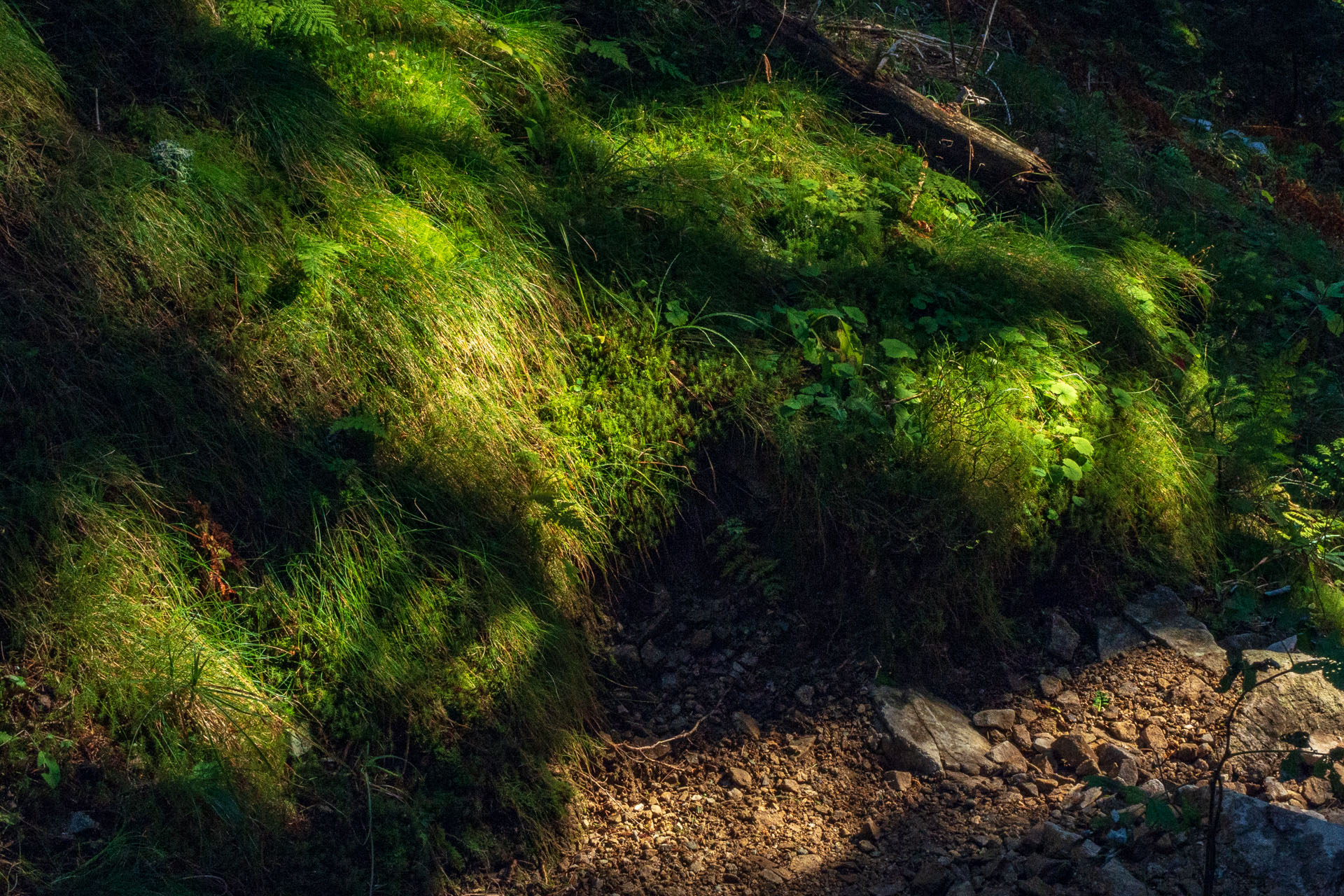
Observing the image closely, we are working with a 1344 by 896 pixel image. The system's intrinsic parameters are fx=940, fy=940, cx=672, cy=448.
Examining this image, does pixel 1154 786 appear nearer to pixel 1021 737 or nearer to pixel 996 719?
pixel 1021 737

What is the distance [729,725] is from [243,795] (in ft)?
5.98

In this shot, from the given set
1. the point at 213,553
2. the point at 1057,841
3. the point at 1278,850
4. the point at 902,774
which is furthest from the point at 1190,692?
the point at 213,553

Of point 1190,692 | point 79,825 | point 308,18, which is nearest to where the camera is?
point 79,825

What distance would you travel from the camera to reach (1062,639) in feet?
13.7

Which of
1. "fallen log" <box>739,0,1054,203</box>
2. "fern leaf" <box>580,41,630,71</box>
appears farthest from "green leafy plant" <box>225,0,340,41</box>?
"fallen log" <box>739,0,1054,203</box>

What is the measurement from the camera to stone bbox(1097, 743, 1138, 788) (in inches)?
138

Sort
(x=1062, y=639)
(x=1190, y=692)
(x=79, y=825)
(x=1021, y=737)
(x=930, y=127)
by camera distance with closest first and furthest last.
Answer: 1. (x=79, y=825)
2. (x=1021, y=737)
3. (x=1190, y=692)
4. (x=1062, y=639)
5. (x=930, y=127)

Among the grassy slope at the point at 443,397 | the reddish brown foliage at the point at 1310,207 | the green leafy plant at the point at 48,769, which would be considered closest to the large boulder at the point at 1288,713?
the grassy slope at the point at 443,397

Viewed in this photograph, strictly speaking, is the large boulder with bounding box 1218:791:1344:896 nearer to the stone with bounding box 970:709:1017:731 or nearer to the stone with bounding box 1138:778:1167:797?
the stone with bounding box 1138:778:1167:797

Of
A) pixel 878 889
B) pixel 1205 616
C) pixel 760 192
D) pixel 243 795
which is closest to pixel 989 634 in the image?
pixel 1205 616

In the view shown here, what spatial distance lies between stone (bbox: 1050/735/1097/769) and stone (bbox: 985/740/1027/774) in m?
0.14

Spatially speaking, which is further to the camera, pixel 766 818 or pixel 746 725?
pixel 746 725

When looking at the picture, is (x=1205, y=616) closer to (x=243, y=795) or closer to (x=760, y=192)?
(x=760, y=192)

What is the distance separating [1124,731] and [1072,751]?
32 cm
